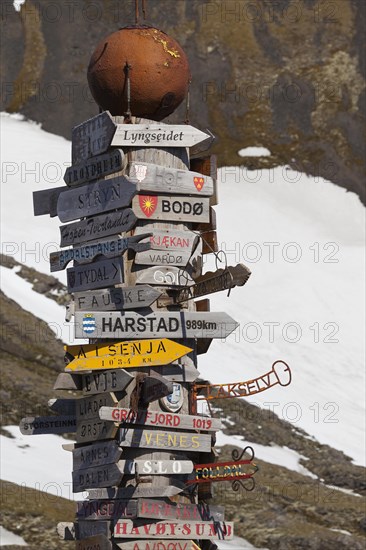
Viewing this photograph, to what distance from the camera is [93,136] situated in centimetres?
1738

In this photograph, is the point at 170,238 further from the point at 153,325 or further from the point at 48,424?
the point at 48,424

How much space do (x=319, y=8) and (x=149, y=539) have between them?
86.7 metres

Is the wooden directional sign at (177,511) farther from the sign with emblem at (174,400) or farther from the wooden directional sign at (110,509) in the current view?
the sign with emblem at (174,400)

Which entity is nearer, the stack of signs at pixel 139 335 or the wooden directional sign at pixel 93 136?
the stack of signs at pixel 139 335

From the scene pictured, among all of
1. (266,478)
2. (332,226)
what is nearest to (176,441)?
(266,478)

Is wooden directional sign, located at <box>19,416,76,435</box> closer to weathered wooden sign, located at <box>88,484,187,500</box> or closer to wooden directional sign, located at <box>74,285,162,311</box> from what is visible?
weathered wooden sign, located at <box>88,484,187,500</box>

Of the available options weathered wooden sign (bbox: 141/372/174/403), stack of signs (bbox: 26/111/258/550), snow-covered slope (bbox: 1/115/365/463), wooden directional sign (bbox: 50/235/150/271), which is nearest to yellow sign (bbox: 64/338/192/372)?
stack of signs (bbox: 26/111/258/550)

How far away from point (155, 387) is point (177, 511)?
1.57 meters

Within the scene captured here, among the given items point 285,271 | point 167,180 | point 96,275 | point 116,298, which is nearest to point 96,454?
point 116,298

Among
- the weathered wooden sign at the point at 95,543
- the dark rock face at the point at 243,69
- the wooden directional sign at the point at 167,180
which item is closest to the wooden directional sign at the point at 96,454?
the weathered wooden sign at the point at 95,543

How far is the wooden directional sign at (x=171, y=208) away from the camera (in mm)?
16812

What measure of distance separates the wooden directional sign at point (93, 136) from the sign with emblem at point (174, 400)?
3100 millimetres

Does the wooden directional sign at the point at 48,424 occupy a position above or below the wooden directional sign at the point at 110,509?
above

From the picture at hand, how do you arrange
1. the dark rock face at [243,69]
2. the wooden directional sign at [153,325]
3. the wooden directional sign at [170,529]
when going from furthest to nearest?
the dark rock face at [243,69]
the wooden directional sign at [153,325]
the wooden directional sign at [170,529]
